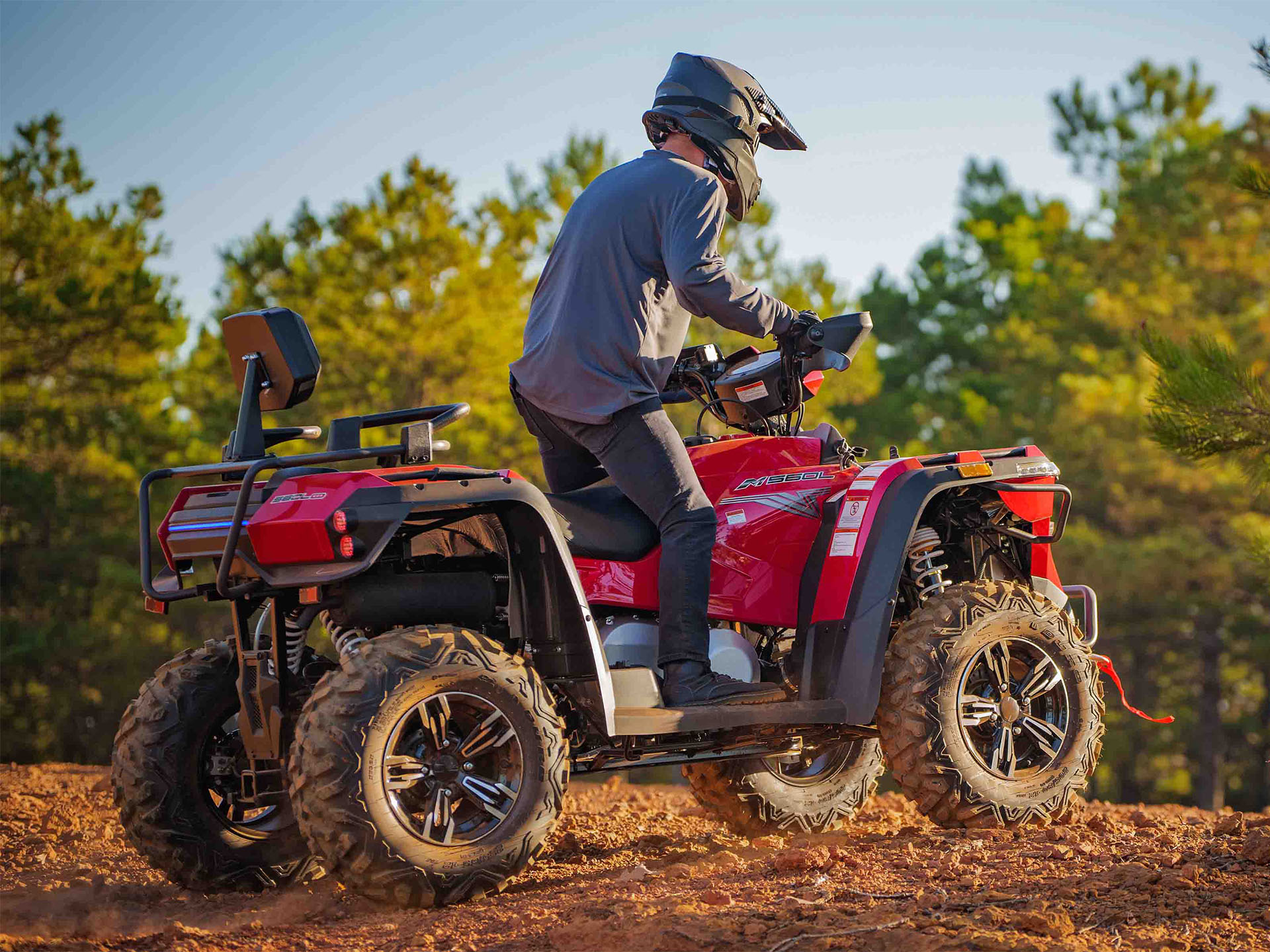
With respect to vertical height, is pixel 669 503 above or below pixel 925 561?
above

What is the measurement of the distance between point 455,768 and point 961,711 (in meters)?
2.12

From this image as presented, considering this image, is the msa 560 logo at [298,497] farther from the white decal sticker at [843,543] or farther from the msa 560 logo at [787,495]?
the white decal sticker at [843,543]

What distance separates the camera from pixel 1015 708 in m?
5.50

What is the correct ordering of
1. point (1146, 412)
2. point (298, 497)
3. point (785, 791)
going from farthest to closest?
point (1146, 412) → point (785, 791) → point (298, 497)

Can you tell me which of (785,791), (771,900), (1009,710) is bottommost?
(785,791)

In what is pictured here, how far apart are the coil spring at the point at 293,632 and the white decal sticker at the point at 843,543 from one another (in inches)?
81.1

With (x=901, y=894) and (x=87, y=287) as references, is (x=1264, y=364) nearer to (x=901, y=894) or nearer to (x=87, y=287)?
(x=87, y=287)

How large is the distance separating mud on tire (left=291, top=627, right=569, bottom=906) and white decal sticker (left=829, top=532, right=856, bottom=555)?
1.50 m

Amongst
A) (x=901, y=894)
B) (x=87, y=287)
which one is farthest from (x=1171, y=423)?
(x=87, y=287)

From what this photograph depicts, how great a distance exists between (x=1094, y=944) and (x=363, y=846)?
2067mm

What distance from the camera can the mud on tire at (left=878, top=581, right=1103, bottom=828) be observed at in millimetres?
5211

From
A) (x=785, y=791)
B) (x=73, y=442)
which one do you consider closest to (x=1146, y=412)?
(x=785, y=791)

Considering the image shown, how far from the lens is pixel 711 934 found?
12.0 feet

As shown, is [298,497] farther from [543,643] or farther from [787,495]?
[787,495]
